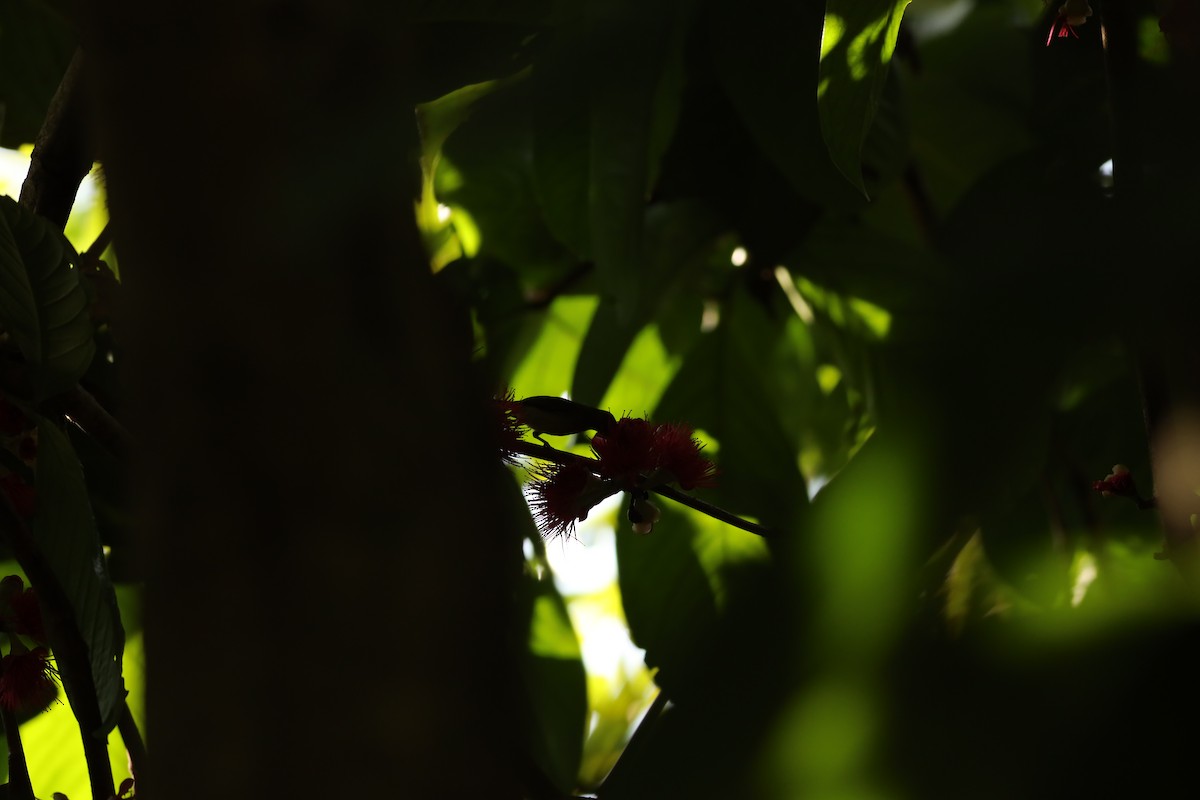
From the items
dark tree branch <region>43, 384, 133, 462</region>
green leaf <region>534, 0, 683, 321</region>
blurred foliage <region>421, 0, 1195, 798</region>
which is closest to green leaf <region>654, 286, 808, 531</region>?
blurred foliage <region>421, 0, 1195, 798</region>

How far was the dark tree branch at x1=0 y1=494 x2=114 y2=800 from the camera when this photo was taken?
0.40 metres

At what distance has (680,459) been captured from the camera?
1.61 ft

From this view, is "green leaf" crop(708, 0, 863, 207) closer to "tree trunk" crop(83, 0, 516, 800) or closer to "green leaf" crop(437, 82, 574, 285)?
"green leaf" crop(437, 82, 574, 285)

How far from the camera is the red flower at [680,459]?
48cm

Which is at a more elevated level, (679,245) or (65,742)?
(679,245)

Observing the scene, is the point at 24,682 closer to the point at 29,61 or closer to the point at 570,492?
the point at 570,492

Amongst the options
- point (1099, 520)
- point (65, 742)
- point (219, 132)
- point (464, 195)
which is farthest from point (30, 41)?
point (1099, 520)

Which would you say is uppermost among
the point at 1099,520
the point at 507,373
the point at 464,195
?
the point at 464,195

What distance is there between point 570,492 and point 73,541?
220 mm

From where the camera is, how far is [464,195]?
91cm

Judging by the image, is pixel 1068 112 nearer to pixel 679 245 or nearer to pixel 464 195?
pixel 679 245

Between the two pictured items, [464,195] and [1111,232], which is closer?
[1111,232]

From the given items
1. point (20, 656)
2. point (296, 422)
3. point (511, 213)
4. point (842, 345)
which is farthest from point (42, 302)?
point (842, 345)

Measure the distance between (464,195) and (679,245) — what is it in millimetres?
212
